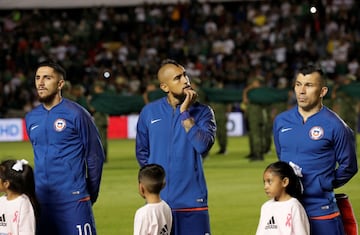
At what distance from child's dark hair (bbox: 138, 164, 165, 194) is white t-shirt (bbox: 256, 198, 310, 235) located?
2.89 ft

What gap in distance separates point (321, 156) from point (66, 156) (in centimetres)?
219

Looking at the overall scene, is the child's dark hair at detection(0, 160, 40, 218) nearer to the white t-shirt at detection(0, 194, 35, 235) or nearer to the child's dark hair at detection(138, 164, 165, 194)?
the white t-shirt at detection(0, 194, 35, 235)

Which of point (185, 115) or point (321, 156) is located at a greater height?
point (185, 115)

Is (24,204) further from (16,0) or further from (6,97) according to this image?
(6,97)

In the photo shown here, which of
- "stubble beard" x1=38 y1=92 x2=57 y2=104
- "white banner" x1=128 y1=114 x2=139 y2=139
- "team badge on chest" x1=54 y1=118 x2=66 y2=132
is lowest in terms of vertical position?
"team badge on chest" x1=54 y1=118 x2=66 y2=132

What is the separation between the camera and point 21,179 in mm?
8430

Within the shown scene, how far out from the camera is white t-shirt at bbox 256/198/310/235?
806 centimetres

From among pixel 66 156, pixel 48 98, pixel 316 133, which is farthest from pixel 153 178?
pixel 316 133

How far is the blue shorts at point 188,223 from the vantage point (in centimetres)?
834

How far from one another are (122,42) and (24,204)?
32.7m

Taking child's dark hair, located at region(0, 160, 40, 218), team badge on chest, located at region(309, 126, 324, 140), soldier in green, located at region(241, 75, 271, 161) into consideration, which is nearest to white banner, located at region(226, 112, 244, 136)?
soldier in green, located at region(241, 75, 271, 161)

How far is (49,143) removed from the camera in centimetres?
873

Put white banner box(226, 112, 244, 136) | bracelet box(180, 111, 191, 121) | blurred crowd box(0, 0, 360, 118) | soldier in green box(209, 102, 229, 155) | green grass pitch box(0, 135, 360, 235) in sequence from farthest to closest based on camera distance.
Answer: blurred crowd box(0, 0, 360, 118) → white banner box(226, 112, 244, 136) → soldier in green box(209, 102, 229, 155) → green grass pitch box(0, 135, 360, 235) → bracelet box(180, 111, 191, 121)

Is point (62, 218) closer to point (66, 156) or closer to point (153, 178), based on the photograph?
point (66, 156)
